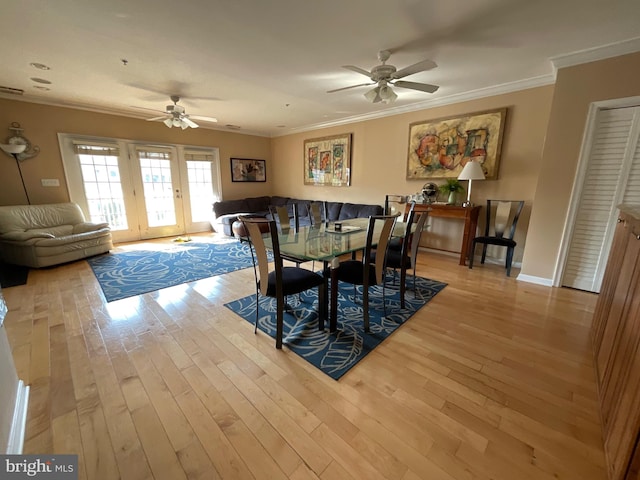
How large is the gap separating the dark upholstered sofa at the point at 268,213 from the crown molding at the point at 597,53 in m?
2.87

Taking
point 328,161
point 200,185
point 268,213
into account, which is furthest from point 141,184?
point 328,161

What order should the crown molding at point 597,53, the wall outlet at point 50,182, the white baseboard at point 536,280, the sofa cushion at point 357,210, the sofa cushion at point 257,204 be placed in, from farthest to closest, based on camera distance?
1. the sofa cushion at point 257,204
2. the sofa cushion at point 357,210
3. the wall outlet at point 50,182
4. the white baseboard at point 536,280
5. the crown molding at point 597,53

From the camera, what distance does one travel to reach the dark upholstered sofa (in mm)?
5182

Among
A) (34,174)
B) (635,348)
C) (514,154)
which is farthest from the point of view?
(34,174)

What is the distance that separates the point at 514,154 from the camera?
3623mm

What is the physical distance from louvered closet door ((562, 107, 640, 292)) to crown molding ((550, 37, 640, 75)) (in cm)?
50

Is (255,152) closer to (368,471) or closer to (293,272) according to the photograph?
(293,272)

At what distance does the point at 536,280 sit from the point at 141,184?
6878mm

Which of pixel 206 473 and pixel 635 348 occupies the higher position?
pixel 635 348

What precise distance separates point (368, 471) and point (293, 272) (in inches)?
55.2

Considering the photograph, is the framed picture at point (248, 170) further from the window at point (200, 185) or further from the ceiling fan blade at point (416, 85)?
the ceiling fan blade at point (416, 85)

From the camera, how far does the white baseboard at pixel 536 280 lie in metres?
3.13

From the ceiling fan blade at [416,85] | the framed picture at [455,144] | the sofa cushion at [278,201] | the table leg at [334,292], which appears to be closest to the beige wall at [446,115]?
the framed picture at [455,144]

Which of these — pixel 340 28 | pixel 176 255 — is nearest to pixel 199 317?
pixel 176 255
